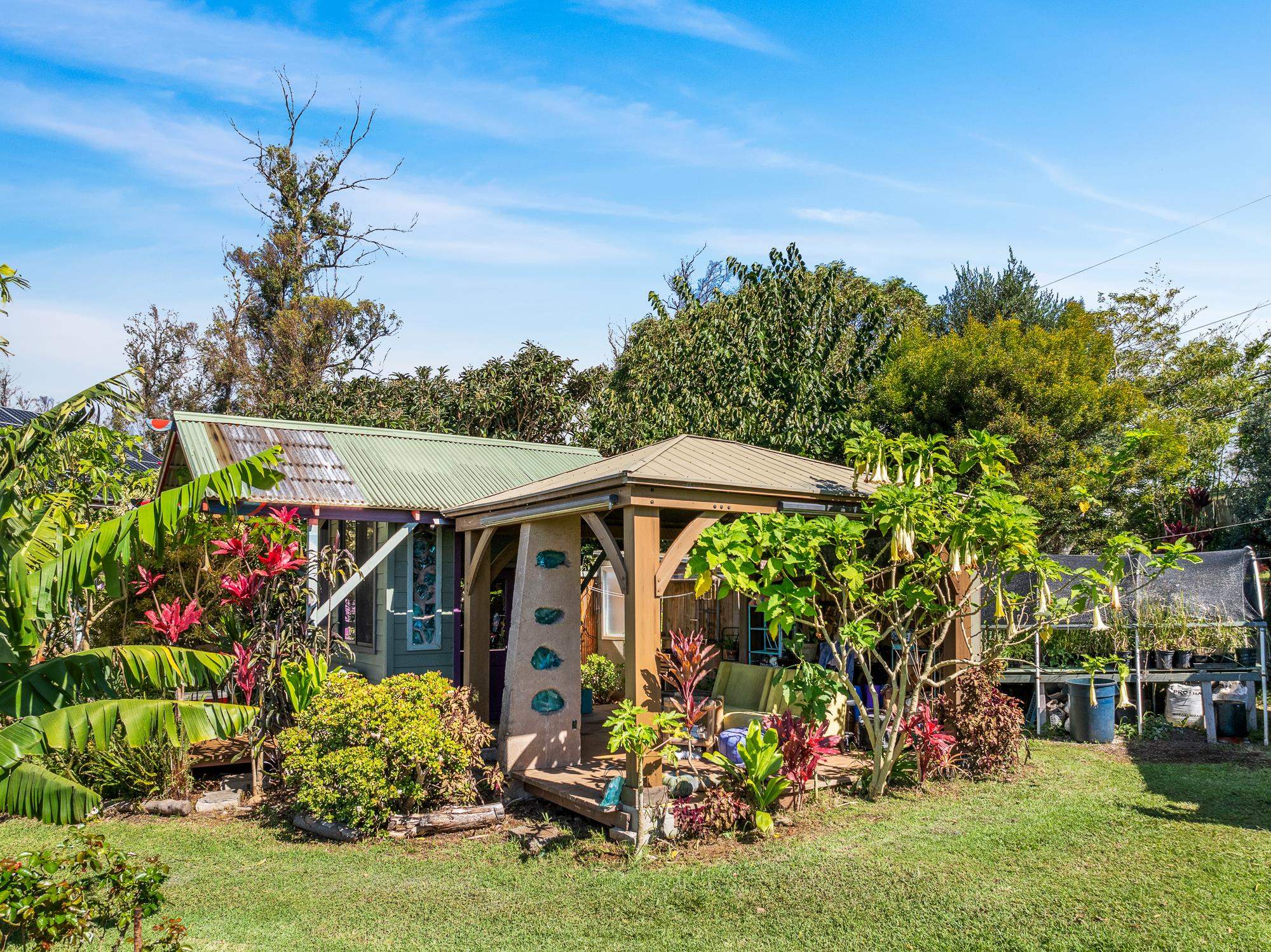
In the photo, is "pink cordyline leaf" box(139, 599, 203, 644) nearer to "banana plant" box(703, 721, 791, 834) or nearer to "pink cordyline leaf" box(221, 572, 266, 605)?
"pink cordyline leaf" box(221, 572, 266, 605)

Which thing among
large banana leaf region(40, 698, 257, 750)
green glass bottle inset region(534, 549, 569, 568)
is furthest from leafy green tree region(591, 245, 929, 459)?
large banana leaf region(40, 698, 257, 750)

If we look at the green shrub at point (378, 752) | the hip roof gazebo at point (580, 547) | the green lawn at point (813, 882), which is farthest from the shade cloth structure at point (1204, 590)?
the green shrub at point (378, 752)

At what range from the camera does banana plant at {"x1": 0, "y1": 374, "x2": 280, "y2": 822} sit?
474cm

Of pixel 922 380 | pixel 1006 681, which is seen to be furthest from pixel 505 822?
pixel 922 380

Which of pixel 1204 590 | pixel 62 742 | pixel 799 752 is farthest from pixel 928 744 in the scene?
pixel 62 742

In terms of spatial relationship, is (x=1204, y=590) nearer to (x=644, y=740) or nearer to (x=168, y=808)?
(x=644, y=740)

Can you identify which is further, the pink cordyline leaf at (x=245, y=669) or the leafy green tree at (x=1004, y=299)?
the leafy green tree at (x=1004, y=299)

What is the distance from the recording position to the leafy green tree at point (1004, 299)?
23.2 m

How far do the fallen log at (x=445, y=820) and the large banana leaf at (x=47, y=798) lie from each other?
11.4 ft

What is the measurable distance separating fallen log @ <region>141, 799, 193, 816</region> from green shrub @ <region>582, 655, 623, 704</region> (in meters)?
6.11

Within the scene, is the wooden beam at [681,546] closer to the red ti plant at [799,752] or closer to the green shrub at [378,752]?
the red ti plant at [799,752]

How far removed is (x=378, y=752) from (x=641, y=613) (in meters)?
2.79

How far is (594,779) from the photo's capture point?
336 inches

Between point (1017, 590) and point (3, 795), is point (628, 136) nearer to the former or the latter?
point (1017, 590)
